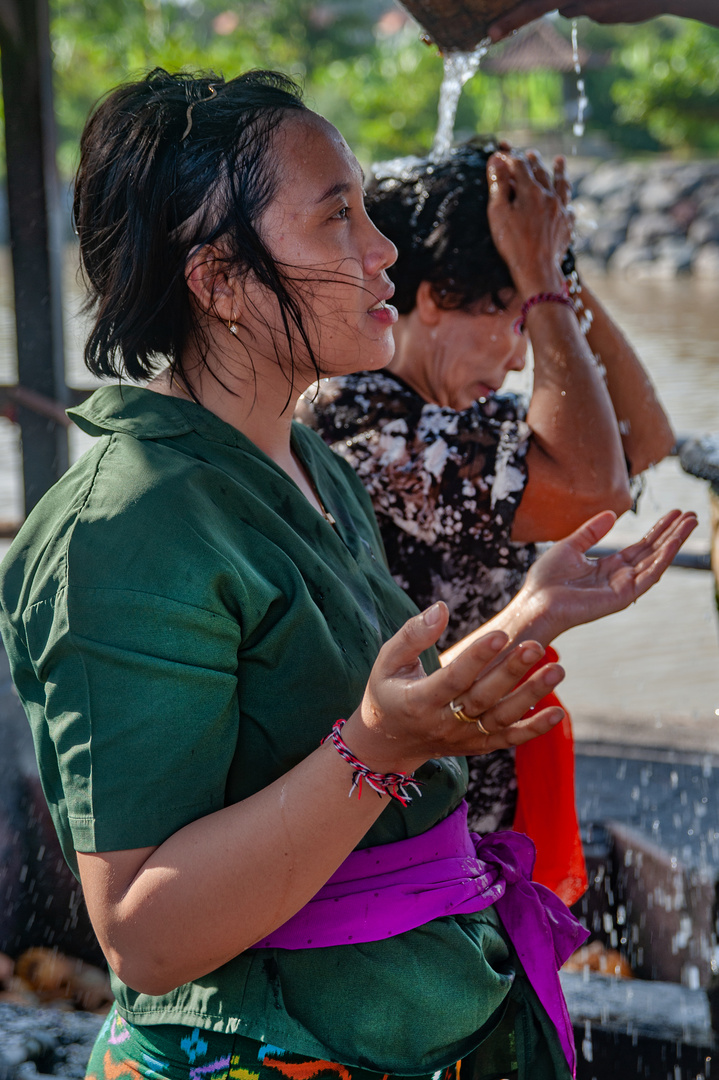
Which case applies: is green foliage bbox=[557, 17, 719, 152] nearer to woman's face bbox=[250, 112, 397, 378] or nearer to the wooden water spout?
the wooden water spout

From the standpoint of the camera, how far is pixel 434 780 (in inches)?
47.6

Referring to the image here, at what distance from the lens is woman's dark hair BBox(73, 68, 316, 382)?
1.15 metres

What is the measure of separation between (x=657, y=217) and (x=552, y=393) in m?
22.4

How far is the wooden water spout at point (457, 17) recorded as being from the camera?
1793 millimetres

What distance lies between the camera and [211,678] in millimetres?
977

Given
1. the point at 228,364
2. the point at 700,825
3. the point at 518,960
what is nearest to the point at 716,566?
the point at 700,825

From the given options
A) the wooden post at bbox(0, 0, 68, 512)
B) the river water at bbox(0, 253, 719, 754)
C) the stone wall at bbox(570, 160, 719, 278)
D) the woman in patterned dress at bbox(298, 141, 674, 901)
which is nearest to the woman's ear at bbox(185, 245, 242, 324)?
the river water at bbox(0, 253, 719, 754)

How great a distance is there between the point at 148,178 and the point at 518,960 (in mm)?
1029

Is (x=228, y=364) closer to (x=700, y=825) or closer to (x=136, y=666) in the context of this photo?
(x=136, y=666)

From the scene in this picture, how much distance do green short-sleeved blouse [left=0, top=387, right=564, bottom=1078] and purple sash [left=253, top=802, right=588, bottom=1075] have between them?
0.8 inches

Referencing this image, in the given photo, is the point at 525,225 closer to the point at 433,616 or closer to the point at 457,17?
the point at 457,17

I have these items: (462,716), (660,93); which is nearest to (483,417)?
(462,716)

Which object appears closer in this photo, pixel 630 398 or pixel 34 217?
pixel 630 398

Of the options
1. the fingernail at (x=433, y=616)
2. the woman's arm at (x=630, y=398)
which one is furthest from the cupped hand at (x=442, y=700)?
the woman's arm at (x=630, y=398)
